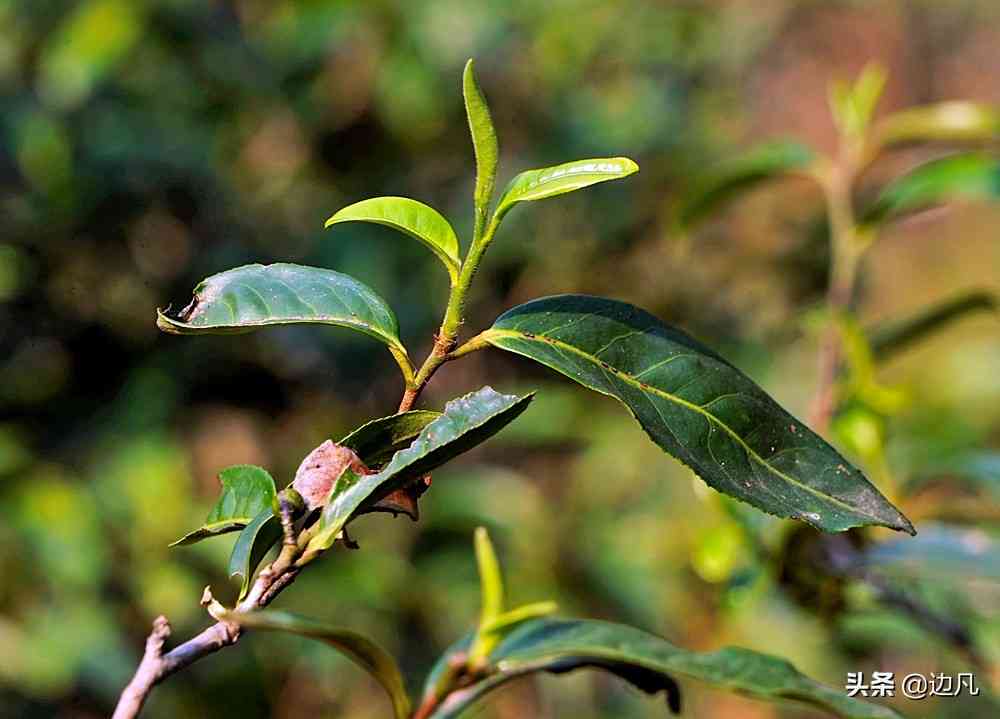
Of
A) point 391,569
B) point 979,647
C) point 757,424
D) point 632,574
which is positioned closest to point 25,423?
point 391,569

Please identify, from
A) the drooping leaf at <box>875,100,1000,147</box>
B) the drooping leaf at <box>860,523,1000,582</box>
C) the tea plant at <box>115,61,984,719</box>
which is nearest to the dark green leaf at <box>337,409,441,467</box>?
the tea plant at <box>115,61,984,719</box>

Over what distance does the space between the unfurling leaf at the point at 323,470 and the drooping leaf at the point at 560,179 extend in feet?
0.40

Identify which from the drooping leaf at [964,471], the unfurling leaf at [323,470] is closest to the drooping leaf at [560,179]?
the unfurling leaf at [323,470]

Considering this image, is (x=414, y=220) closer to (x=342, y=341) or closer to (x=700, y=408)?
(x=700, y=408)

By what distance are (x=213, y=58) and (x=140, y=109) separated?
15cm

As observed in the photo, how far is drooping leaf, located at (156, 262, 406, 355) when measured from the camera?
0.51 metres

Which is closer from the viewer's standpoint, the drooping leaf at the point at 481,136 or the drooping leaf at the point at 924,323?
the drooping leaf at the point at 481,136

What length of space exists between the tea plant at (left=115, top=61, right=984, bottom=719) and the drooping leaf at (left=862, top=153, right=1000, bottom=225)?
67cm

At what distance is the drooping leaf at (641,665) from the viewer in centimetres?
47

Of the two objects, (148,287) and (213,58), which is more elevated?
(213,58)

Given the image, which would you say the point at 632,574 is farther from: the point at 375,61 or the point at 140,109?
the point at 140,109

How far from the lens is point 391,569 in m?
1.80

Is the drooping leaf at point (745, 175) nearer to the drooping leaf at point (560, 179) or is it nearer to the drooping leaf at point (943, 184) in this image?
the drooping leaf at point (943, 184)

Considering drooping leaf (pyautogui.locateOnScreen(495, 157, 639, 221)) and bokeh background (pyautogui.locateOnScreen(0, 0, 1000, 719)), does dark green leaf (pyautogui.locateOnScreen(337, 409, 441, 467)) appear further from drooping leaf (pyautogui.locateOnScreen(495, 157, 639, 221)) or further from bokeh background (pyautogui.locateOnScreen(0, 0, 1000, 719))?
bokeh background (pyautogui.locateOnScreen(0, 0, 1000, 719))
